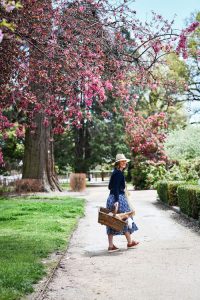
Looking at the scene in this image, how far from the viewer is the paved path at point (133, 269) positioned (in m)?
6.27

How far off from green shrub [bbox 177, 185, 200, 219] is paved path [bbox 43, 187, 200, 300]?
1280 millimetres

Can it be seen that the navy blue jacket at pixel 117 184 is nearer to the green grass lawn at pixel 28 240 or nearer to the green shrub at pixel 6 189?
the green grass lawn at pixel 28 240

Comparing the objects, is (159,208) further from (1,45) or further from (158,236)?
(1,45)

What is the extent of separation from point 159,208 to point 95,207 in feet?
8.29

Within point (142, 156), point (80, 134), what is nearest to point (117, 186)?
point (142, 156)

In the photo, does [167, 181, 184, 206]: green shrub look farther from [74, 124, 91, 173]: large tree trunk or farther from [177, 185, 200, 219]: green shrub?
[74, 124, 91, 173]: large tree trunk

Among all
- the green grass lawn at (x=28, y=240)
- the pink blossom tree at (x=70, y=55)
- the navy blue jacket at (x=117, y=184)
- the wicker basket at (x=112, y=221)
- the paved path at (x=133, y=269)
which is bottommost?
the paved path at (x=133, y=269)

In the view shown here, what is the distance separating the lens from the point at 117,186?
10.0 m

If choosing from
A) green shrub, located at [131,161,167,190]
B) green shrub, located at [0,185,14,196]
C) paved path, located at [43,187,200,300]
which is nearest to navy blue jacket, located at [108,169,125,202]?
paved path, located at [43,187,200,300]

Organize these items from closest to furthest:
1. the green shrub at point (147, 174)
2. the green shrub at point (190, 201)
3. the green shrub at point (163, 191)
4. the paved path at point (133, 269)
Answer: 1. the paved path at point (133, 269)
2. the green shrub at point (190, 201)
3. the green shrub at point (163, 191)
4. the green shrub at point (147, 174)

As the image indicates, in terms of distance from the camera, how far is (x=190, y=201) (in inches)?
577

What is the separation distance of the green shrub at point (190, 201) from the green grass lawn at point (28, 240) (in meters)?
3.28

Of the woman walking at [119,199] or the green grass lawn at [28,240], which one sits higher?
the woman walking at [119,199]

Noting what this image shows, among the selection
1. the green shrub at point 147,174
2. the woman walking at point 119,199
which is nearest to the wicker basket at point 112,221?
the woman walking at point 119,199
